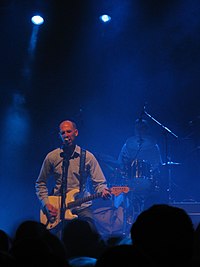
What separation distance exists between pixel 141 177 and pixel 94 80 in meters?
3.91

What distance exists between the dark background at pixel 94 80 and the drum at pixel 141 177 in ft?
5.35

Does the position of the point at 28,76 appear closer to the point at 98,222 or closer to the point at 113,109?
the point at 113,109

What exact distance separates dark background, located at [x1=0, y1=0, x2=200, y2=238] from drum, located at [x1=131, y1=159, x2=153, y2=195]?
5.35ft

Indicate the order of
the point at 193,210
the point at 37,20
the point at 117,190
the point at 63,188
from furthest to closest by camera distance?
1. the point at 37,20
2. the point at 193,210
3. the point at 117,190
4. the point at 63,188

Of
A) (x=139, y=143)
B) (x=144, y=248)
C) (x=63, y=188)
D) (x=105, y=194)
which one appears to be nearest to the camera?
(x=144, y=248)

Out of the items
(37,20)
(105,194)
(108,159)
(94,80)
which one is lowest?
(105,194)

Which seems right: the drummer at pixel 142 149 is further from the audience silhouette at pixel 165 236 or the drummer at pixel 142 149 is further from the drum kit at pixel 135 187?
the audience silhouette at pixel 165 236

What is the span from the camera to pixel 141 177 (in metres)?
7.88

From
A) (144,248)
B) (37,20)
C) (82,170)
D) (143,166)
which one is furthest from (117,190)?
(144,248)

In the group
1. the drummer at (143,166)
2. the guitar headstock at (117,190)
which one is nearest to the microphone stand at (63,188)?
the guitar headstock at (117,190)

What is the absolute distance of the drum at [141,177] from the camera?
7.89 metres

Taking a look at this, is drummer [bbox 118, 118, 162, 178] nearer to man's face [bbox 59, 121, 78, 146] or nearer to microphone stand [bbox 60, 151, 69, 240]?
man's face [bbox 59, 121, 78, 146]

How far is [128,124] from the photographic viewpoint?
11266 millimetres

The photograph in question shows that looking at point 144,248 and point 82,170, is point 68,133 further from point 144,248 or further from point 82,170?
point 144,248
